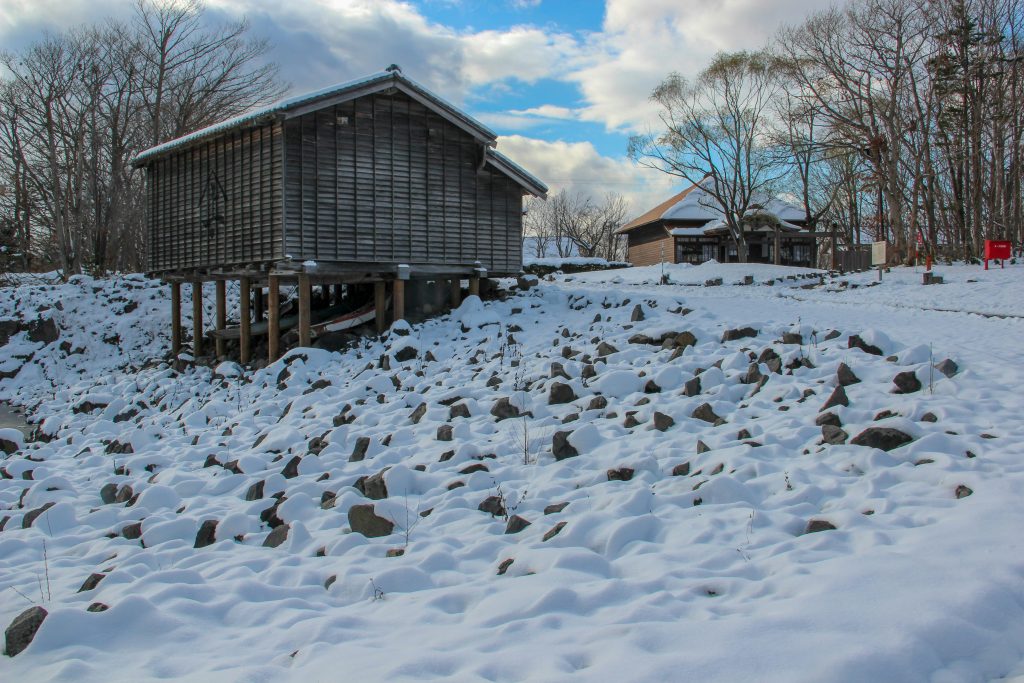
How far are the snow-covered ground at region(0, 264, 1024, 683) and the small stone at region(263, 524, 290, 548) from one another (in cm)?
2

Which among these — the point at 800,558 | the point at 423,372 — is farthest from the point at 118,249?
the point at 800,558

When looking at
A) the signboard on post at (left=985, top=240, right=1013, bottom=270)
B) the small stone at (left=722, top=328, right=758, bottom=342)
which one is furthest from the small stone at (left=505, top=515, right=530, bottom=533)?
the signboard on post at (left=985, top=240, right=1013, bottom=270)

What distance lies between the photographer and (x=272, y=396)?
12.4 m

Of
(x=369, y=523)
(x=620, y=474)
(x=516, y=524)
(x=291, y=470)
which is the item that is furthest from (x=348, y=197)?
(x=516, y=524)

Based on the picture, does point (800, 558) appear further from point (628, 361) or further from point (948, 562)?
point (628, 361)

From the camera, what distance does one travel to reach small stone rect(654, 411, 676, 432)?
23.8 ft

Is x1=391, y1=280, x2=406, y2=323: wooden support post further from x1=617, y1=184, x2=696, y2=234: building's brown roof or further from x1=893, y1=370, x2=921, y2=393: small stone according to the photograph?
x1=617, y1=184, x2=696, y2=234: building's brown roof

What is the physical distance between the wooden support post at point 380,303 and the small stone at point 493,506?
35.2ft

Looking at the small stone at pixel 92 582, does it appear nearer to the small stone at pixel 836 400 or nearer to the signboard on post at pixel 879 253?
the small stone at pixel 836 400

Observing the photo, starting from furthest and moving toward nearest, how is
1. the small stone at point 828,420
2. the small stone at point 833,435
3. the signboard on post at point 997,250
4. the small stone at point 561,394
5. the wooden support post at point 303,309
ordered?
the signboard on post at point 997,250 < the wooden support post at point 303,309 < the small stone at point 561,394 < the small stone at point 828,420 < the small stone at point 833,435

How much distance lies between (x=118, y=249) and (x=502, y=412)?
30.8 metres

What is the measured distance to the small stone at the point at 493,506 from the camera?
5672mm

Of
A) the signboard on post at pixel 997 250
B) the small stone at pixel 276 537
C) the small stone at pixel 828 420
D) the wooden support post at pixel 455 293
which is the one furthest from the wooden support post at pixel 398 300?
the signboard on post at pixel 997 250

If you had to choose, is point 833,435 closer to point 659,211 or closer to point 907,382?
point 907,382
